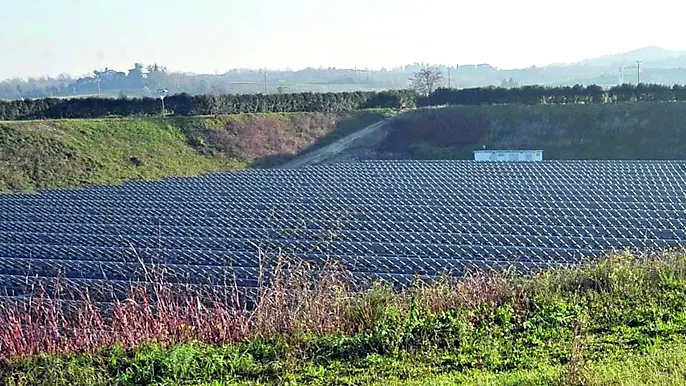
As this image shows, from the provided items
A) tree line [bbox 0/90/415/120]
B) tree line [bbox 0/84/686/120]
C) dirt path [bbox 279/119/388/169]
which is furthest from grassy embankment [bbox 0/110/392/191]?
tree line [bbox 0/84/686/120]

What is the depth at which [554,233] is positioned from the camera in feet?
53.7

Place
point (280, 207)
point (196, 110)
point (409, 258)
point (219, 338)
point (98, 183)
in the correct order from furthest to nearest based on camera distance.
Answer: point (196, 110)
point (98, 183)
point (280, 207)
point (409, 258)
point (219, 338)

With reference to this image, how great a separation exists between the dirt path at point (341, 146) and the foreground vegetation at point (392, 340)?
29936 mm

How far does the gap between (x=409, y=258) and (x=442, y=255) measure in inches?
31.9

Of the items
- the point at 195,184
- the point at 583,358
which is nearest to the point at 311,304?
the point at 583,358

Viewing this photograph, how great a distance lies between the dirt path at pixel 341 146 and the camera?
Result: 3753cm

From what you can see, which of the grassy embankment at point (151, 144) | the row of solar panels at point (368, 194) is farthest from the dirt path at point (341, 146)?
the row of solar panels at point (368, 194)

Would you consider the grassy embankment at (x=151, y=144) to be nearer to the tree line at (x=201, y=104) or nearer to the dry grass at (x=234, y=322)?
the tree line at (x=201, y=104)

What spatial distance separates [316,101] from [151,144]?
1368cm

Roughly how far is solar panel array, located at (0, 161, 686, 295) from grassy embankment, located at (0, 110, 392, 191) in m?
3.68

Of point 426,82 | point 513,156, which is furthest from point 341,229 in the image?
point 426,82

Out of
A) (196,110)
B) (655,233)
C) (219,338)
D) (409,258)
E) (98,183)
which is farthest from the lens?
(196,110)

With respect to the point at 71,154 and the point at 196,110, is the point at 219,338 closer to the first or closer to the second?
the point at 71,154

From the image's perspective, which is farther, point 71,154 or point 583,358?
point 71,154
